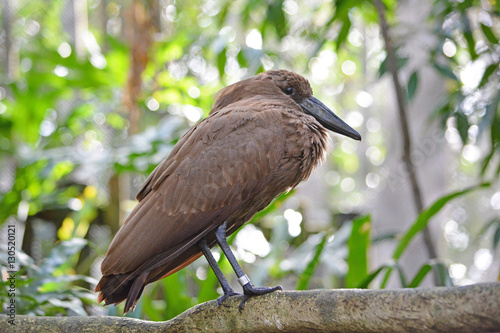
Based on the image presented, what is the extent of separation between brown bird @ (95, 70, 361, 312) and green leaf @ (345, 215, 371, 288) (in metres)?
0.64

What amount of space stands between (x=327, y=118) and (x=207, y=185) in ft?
2.11

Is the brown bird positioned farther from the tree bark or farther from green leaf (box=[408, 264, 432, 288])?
green leaf (box=[408, 264, 432, 288])

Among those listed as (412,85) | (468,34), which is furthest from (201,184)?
(468,34)

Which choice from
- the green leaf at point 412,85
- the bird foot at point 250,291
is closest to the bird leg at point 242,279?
the bird foot at point 250,291

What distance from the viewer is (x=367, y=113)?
22.5 ft

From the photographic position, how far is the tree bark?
46.3 inches

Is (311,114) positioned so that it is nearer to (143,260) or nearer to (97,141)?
(143,260)

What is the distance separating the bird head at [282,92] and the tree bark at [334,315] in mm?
922

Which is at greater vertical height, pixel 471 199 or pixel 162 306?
pixel 162 306

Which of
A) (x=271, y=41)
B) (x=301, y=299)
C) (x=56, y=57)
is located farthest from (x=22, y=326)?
(x=271, y=41)

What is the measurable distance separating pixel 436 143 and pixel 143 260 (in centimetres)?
312

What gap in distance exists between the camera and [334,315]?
4.52 ft

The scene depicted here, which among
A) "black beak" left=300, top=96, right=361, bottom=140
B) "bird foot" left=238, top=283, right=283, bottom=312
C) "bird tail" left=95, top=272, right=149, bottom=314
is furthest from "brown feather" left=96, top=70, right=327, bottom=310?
"bird foot" left=238, top=283, right=283, bottom=312

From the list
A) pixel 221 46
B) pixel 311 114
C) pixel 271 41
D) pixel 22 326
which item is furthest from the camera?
pixel 271 41
